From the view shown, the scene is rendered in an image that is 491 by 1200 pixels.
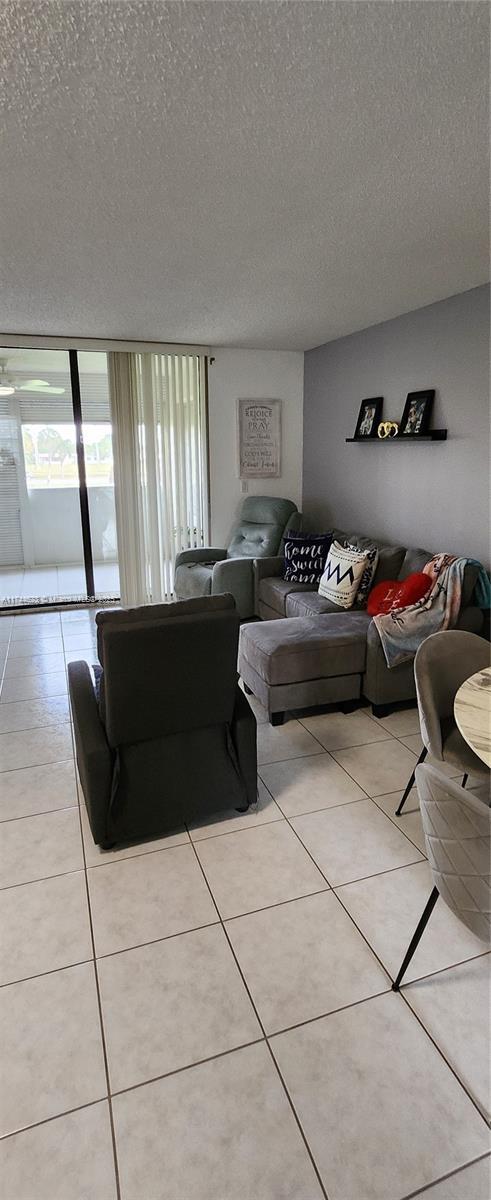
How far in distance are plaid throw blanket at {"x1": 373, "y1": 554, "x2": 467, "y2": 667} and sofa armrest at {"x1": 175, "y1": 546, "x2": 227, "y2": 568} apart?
7.90 feet

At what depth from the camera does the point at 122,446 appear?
206 inches

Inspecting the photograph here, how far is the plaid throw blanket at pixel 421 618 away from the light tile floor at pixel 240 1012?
2.72 ft

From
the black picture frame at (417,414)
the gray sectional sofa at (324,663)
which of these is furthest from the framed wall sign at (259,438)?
the gray sectional sofa at (324,663)

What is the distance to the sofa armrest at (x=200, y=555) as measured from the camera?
5.31 m

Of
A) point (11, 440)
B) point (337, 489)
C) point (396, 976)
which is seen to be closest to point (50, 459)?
point (11, 440)

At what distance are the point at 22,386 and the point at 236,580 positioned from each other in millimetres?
3439

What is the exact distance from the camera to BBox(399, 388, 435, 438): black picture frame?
3822 mm

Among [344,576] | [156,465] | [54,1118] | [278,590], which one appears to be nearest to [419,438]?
[344,576]

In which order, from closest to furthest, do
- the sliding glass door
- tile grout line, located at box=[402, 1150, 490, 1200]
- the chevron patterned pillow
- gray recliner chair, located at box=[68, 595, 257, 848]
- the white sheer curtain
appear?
1. tile grout line, located at box=[402, 1150, 490, 1200]
2. gray recliner chair, located at box=[68, 595, 257, 848]
3. the chevron patterned pillow
4. the white sheer curtain
5. the sliding glass door

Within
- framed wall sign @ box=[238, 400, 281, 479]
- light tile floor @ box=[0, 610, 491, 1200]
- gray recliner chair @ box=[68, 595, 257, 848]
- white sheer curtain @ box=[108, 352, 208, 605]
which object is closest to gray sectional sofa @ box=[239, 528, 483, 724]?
light tile floor @ box=[0, 610, 491, 1200]

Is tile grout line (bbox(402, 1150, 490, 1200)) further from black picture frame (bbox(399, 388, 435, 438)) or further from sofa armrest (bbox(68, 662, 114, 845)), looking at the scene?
black picture frame (bbox(399, 388, 435, 438))

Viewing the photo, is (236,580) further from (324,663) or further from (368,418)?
(324,663)

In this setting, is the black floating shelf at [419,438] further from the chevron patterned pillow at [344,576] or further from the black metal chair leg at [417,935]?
the black metal chair leg at [417,935]

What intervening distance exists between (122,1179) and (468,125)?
2839 millimetres
